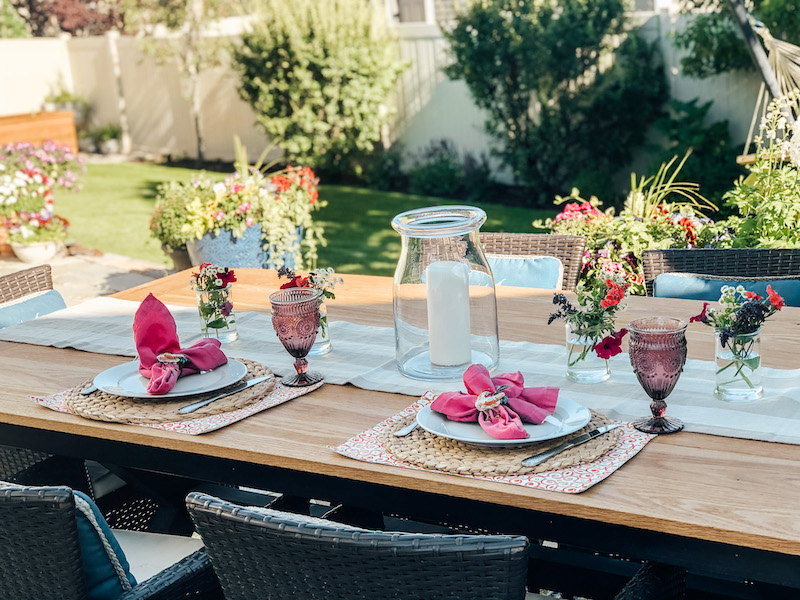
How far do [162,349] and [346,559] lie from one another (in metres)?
0.93

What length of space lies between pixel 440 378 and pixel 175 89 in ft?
39.3

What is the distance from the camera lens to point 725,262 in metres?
2.86

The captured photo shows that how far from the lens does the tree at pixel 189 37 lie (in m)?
11.8

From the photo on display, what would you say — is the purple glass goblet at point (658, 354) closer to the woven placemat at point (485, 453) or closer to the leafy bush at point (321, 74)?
the woven placemat at point (485, 453)

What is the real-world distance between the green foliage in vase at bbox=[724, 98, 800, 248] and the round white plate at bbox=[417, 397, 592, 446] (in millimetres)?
2151

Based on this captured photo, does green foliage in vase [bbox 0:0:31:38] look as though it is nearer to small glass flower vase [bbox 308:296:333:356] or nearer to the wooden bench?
the wooden bench

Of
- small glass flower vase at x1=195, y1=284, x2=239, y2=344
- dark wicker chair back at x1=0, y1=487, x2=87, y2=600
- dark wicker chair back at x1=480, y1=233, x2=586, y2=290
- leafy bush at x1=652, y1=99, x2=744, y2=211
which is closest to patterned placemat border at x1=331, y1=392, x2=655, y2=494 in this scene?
dark wicker chair back at x1=0, y1=487, x2=87, y2=600

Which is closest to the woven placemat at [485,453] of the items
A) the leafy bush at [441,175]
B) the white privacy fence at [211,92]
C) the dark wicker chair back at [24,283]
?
the dark wicker chair back at [24,283]

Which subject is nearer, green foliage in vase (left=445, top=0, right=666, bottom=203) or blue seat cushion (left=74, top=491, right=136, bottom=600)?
blue seat cushion (left=74, top=491, right=136, bottom=600)

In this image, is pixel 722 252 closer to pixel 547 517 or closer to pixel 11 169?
pixel 547 517

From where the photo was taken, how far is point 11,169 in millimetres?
7180

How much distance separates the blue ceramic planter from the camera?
205 inches

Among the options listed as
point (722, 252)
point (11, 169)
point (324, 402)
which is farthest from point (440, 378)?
point (11, 169)

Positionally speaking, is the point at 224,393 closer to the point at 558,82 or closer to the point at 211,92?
the point at 558,82
